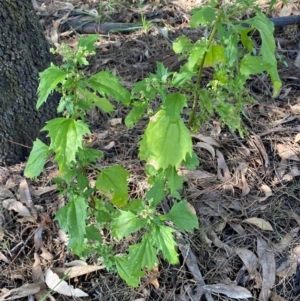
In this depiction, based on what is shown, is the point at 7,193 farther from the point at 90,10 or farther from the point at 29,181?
the point at 90,10

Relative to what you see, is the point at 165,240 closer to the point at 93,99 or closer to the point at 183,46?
the point at 93,99

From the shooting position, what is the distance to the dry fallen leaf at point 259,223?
2.38m

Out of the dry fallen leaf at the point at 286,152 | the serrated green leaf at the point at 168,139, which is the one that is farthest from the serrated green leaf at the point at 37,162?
the dry fallen leaf at the point at 286,152

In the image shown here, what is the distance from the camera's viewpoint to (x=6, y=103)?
2516mm

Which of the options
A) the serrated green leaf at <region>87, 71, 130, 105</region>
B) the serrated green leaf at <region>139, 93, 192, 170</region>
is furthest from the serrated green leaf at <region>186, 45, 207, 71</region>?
the serrated green leaf at <region>87, 71, 130, 105</region>

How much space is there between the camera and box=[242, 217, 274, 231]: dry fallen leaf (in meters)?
2.38

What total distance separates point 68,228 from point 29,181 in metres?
0.91

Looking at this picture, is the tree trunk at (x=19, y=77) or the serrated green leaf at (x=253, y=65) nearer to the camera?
the serrated green leaf at (x=253, y=65)

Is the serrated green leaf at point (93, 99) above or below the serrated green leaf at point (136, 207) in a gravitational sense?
above

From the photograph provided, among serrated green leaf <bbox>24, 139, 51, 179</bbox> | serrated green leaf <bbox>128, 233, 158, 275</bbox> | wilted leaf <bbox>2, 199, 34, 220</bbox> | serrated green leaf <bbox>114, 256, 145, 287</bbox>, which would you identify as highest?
serrated green leaf <bbox>24, 139, 51, 179</bbox>

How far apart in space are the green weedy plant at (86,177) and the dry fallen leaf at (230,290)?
0.38m

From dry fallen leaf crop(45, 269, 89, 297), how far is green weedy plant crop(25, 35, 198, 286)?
0.71ft

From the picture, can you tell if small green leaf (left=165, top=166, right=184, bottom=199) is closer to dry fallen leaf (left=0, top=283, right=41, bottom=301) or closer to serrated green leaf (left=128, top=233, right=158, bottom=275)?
serrated green leaf (left=128, top=233, right=158, bottom=275)

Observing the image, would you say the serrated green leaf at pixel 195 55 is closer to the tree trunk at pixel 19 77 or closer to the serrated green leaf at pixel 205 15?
the serrated green leaf at pixel 205 15
